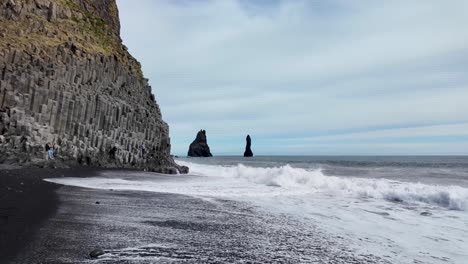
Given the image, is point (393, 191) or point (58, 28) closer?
point (393, 191)

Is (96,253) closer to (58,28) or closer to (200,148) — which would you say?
(58,28)

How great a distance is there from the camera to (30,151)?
2602cm

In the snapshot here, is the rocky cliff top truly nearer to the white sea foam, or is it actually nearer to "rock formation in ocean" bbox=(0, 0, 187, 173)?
"rock formation in ocean" bbox=(0, 0, 187, 173)

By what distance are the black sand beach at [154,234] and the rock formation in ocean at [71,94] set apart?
48.2 ft

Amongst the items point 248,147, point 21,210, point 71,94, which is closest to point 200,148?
point 248,147

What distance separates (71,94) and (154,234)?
25.1m

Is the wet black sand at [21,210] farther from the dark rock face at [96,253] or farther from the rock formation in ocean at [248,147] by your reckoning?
the rock formation in ocean at [248,147]

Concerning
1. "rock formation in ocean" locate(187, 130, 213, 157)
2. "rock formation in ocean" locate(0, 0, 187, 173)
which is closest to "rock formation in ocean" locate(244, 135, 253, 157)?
"rock formation in ocean" locate(187, 130, 213, 157)

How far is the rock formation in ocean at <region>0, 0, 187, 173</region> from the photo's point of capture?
85.0 ft

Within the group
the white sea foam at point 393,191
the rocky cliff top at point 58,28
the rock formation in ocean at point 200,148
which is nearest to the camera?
the white sea foam at point 393,191

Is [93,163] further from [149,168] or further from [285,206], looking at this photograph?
[285,206]

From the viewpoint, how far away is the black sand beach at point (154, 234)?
23.1 ft

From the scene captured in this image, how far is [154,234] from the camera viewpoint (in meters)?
8.89

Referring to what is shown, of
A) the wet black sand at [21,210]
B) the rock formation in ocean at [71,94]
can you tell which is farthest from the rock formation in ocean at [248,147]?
the wet black sand at [21,210]
